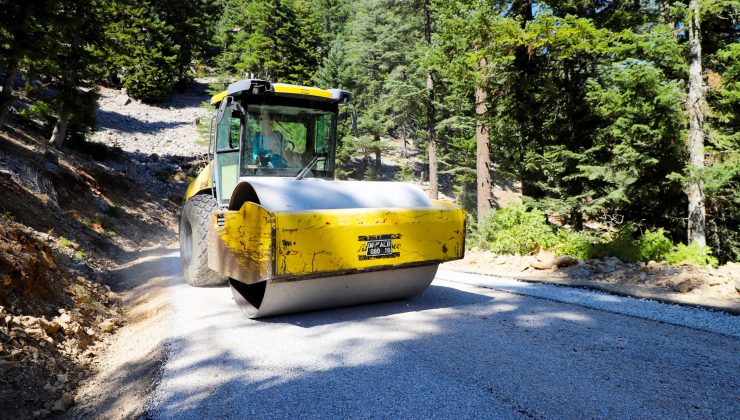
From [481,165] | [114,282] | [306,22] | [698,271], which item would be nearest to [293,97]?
[114,282]

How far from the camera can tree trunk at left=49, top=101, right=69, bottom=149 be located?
16.0 m

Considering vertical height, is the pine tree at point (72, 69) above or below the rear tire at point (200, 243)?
above

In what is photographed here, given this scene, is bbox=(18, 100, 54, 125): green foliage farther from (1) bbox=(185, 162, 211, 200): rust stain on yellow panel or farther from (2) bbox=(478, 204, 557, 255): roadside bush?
(2) bbox=(478, 204, 557, 255): roadside bush

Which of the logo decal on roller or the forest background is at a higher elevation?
the forest background

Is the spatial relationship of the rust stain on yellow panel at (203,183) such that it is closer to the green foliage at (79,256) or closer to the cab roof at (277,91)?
the cab roof at (277,91)

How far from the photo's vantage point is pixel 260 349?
3.72 metres

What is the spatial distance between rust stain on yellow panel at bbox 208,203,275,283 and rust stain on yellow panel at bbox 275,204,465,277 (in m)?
0.14

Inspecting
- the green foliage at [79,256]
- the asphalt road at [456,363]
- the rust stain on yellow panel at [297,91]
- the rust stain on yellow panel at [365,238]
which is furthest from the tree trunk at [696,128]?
the green foliage at [79,256]

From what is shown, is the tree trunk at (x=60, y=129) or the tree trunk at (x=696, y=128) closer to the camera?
the tree trunk at (x=696, y=128)

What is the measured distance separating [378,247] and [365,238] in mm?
176

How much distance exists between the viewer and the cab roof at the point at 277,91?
18.6ft

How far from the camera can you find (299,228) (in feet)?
13.1

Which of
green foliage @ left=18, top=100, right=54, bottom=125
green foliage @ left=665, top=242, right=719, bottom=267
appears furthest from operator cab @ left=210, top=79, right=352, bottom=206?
green foliage @ left=18, top=100, right=54, bottom=125

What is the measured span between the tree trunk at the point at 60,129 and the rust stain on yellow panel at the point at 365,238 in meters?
15.9
